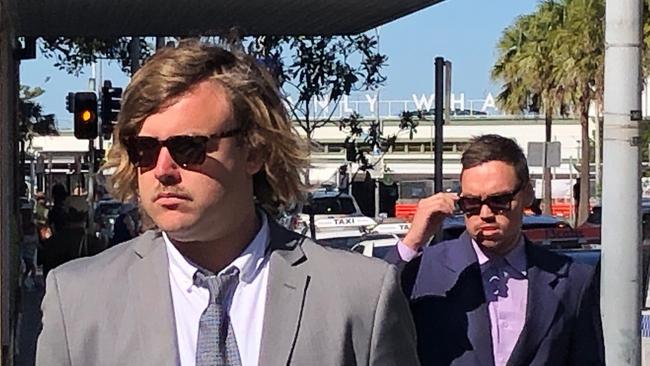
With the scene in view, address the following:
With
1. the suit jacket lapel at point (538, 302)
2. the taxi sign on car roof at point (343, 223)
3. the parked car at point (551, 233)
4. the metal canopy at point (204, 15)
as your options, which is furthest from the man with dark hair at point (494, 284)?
the taxi sign on car roof at point (343, 223)

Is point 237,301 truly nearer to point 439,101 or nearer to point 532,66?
point 439,101

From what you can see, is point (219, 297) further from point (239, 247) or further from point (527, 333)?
point (527, 333)

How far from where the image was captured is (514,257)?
4.50 meters

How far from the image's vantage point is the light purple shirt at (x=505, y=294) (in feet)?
14.2

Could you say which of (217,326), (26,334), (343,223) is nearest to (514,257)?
(217,326)

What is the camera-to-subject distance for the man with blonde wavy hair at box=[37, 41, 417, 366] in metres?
2.77

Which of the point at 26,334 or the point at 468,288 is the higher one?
the point at 468,288

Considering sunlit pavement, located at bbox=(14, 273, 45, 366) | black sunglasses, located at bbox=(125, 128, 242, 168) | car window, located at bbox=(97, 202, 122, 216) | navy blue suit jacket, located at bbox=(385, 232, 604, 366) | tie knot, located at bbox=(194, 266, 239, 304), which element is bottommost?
car window, located at bbox=(97, 202, 122, 216)

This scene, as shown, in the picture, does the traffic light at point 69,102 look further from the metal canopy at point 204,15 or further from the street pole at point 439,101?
the street pole at point 439,101

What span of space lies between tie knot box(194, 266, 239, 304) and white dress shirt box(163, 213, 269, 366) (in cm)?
1

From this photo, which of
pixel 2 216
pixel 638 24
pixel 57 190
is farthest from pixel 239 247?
pixel 57 190

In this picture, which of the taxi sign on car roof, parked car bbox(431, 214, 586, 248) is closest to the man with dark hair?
parked car bbox(431, 214, 586, 248)

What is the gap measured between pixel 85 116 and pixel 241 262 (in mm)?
17330

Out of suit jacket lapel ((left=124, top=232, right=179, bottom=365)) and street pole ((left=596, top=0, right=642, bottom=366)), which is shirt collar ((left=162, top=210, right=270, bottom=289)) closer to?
suit jacket lapel ((left=124, top=232, right=179, bottom=365))
